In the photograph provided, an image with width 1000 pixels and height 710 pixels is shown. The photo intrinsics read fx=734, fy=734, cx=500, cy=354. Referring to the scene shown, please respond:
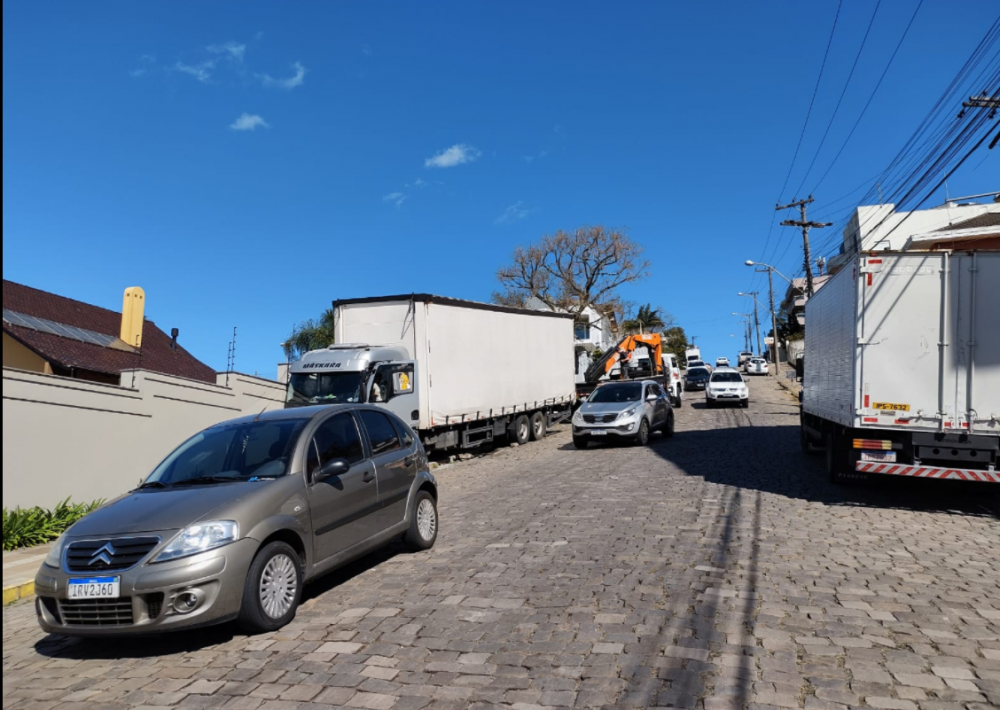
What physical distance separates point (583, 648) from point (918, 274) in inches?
296

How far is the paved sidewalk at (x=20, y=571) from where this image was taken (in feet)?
23.5

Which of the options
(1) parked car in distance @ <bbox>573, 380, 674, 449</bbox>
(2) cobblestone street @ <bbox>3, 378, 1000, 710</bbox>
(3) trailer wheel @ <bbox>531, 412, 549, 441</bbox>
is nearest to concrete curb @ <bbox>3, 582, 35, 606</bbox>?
(2) cobblestone street @ <bbox>3, 378, 1000, 710</bbox>

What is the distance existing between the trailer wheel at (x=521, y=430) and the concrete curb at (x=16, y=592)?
48.4 ft

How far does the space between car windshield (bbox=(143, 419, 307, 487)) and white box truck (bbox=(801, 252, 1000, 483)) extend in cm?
758

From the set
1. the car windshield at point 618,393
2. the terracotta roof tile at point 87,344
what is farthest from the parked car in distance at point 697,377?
the terracotta roof tile at point 87,344

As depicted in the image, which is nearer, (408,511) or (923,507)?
(408,511)

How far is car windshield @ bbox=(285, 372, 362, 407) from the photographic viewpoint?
14742 millimetres

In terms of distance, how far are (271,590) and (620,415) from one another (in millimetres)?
13436

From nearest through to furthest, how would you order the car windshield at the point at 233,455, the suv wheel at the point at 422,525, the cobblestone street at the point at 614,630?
the cobblestone street at the point at 614,630 < the car windshield at the point at 233,455 < the suv wheel at the point at 422,525

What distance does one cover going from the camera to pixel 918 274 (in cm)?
964

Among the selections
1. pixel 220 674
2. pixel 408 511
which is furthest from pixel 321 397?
pixel 220 674

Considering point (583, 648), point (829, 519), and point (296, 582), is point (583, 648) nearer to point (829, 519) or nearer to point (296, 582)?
point (296, 582)

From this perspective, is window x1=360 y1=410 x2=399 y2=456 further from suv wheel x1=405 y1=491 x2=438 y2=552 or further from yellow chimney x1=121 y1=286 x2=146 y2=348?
yellow chimney x1=121 y1=286 x2=146 y2=348

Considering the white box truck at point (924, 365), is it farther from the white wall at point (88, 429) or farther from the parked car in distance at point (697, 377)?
the parked car in distance at point (697, 377)
